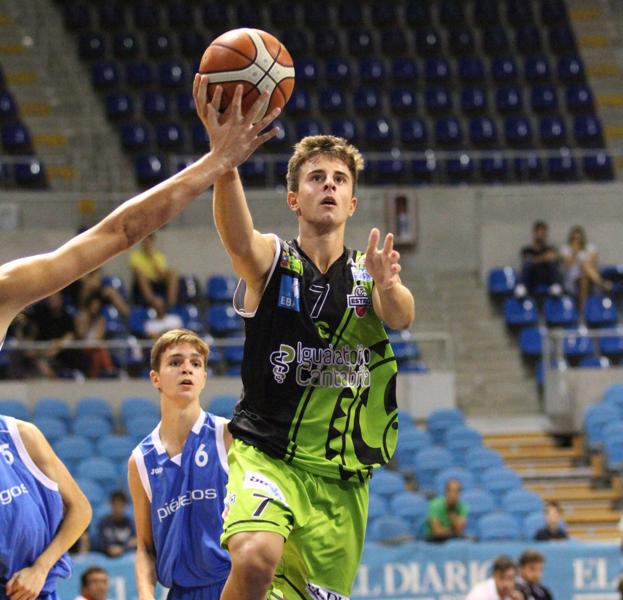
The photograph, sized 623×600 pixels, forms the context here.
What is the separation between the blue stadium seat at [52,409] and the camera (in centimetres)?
1378

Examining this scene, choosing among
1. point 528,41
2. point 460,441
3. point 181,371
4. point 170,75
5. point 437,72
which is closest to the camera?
point 181,371

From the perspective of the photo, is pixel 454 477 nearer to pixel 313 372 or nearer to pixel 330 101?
pixel 313 372

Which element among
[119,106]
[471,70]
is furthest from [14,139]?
[471,70]

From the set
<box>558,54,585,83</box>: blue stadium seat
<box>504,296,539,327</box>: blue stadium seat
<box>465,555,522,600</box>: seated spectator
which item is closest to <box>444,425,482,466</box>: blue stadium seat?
<box>504,296,539,327</box>: blue stadium seat

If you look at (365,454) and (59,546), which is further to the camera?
(365,454)

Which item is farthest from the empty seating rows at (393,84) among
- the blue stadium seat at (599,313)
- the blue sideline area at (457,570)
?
the blue sideline area at (457,570)

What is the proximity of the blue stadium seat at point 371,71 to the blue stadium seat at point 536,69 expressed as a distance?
226 cm

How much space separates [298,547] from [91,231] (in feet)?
6.33

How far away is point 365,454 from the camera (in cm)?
521

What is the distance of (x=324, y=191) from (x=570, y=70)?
16.4 meters

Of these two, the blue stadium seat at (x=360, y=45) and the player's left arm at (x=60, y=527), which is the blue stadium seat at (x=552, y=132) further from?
the player's left arm at (x=60, y=527)

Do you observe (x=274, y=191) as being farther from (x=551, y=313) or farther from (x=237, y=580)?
(x=237, y=580)

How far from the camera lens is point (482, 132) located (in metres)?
19.7

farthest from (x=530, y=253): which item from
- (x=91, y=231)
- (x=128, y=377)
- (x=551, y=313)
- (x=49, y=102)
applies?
(x=91, y=231)
